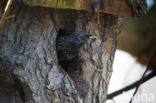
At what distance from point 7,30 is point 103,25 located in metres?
1.06

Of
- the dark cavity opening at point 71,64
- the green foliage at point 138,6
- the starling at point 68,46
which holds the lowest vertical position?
the dark cavity opening at point 71,64

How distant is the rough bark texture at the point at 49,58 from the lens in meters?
2.92

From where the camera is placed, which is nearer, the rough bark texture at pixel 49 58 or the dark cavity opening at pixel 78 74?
the rough bark texture at pixel 49 58

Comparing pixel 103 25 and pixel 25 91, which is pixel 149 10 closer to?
pixel 103 25

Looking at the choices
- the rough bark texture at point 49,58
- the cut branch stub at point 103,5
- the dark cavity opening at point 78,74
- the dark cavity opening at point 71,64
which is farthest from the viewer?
the dark cavity opening at point 71,64

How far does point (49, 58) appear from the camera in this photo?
3076 millimetres

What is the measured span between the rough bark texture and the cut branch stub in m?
0.38

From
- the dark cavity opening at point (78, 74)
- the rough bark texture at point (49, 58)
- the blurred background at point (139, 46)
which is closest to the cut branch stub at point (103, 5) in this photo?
the blurred background at point (139, 46)

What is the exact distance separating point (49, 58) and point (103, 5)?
752mm

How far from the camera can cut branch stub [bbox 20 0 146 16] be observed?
2.76 metres

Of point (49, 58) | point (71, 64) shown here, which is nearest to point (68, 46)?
point (71, 64)

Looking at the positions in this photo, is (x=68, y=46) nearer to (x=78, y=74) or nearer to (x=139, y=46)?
(x=78, y=74)

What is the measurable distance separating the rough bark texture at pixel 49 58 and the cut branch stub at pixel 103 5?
1.25ft

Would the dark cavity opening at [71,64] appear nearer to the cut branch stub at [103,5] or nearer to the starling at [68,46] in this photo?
the starling at [68,46]
